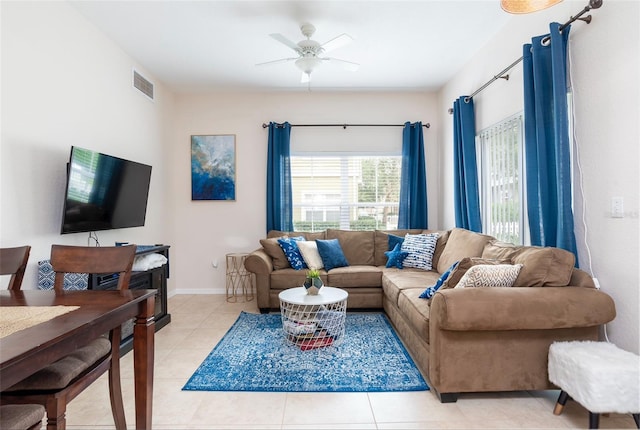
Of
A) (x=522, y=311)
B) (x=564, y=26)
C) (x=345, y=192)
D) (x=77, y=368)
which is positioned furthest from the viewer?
(x=345, y=192)

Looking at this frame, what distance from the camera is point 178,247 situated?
4871 mm

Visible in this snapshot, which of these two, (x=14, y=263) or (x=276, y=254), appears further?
(x=276, y=254)

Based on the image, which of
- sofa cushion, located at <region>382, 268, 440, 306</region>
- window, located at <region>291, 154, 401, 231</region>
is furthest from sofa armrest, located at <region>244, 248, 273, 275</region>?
sofa cushion, located at <region>382, 268, 440, 306</region>

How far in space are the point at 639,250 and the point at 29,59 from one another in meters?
3.99

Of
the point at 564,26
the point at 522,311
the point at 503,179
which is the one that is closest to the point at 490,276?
the point at 522,311

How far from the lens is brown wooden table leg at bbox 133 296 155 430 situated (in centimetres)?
159

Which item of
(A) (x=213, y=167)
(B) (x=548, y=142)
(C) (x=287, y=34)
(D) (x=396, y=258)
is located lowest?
(D) (x=396, y=258)

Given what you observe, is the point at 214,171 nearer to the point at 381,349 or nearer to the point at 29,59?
the point at 29,59

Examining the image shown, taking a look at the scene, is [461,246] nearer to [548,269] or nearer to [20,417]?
[548,269]

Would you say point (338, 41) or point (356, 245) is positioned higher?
point (338, 41)

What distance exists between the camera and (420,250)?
3.92 meters

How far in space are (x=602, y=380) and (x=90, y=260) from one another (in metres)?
2.55

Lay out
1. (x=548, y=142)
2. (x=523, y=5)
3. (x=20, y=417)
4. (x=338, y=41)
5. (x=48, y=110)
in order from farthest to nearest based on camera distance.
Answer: (x=338, y=41), (x=48, y=110), (x=548, y=142), (x=523, y=5), (x=20, y=417)

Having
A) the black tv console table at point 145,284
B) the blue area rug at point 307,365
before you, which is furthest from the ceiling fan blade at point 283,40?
the blue area rug at point 307,365
